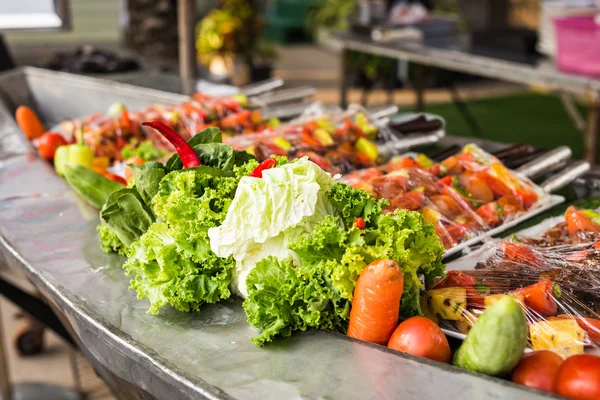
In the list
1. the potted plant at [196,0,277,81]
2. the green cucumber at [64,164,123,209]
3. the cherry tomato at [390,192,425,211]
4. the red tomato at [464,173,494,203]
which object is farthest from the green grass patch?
the green cucumber at [64,164,123,209]

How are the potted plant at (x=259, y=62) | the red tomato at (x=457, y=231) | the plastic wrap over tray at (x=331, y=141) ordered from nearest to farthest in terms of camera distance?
the red tomato at (x=457, y=231)
the plastic wrap over tray at (x=331, y=141)
the potted plant at (x=259, y=62)

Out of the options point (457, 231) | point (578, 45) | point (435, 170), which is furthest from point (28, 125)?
point (578, 45)

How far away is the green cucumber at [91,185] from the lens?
2.50 m

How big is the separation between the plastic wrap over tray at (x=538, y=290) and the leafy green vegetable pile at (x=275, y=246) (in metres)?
0.09

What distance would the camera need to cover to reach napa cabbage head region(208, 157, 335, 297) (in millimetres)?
1648

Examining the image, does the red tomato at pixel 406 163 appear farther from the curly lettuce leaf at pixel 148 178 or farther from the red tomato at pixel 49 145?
the red tomato at pixel 49 145

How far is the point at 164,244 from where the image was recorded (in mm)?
1806

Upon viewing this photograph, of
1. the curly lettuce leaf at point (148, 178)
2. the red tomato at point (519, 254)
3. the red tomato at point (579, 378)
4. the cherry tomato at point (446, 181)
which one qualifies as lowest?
the cherry tomato at point (446, 181)

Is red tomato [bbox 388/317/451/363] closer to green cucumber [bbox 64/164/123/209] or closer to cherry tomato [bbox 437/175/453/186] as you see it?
cherry tomato [bbox 437/175/453/186]

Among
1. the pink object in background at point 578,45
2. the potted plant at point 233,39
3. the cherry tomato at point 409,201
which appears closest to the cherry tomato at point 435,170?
the cherry tomato at point 409,201

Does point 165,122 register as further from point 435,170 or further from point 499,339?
point 499,339

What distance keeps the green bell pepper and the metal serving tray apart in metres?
0.60

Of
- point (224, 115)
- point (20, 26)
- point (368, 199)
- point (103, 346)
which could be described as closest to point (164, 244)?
point (103, 346)

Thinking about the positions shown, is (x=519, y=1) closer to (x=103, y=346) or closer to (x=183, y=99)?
(x=183, y=99)
